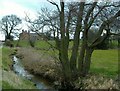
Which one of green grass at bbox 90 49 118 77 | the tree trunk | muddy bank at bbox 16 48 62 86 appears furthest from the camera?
green grass at bbox 90 49 118 77

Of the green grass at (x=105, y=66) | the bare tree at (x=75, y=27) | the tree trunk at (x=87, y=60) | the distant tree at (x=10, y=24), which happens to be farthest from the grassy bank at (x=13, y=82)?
the distant tree at (x=10, y=24)

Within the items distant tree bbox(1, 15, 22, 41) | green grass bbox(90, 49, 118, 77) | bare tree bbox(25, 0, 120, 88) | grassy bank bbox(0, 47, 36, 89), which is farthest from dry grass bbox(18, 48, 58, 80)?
distant tree bbox(1, 15, 22, 41)

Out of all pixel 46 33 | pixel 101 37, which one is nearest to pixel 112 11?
pixel 101 37

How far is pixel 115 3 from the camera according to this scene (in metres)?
18.8

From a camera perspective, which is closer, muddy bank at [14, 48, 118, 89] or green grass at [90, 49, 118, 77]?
muddy bank at [14, 48, 118, 89]

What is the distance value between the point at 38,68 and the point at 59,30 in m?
6.54

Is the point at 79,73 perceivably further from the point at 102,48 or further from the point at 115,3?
the point at 102,48

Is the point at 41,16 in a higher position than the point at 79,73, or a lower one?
higher

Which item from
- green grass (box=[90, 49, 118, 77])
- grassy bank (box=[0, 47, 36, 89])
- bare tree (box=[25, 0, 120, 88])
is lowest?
green grass (box=[90, 49, 118, 77])

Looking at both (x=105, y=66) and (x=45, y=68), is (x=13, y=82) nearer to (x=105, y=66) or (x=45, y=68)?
(x=45, y=68)

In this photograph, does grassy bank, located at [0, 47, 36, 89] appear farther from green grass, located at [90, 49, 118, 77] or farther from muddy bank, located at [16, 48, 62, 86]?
green grass, located at [90, 49, 118, 77]

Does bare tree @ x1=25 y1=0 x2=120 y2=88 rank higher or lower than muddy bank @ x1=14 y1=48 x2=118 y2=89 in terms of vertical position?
higher

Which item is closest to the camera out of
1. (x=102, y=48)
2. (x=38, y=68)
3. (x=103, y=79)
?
(x=103, y=79)

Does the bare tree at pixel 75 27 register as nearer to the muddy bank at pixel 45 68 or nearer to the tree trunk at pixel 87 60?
the tree trunk at pixel 87 60
